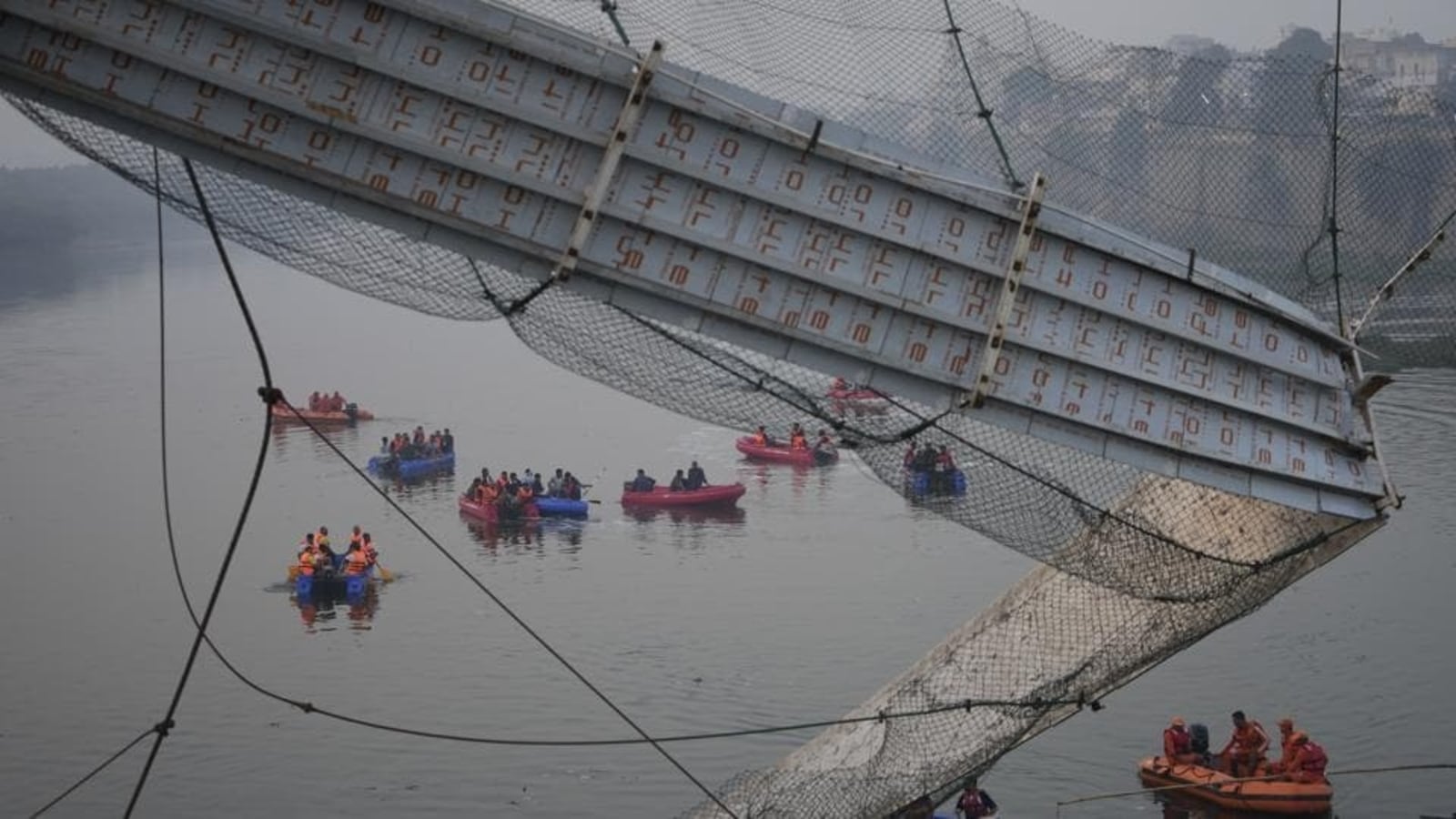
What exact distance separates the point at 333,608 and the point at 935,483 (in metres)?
22.2

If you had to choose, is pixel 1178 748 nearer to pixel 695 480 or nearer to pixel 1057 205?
pixel 1057 205

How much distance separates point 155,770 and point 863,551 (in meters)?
16.3

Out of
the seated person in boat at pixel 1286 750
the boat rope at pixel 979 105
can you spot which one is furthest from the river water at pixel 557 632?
the boat rope at pixel 979 105

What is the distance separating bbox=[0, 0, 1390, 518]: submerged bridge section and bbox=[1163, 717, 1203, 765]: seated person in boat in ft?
36.6

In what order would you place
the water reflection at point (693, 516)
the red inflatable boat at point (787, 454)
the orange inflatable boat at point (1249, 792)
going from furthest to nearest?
the red inflatable boat at point (787, 454) → the water reflection at point (693, 516) → the orange inflatable boat at point (1249, 792)

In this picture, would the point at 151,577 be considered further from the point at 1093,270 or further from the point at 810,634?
Answer: the point at 1093,270

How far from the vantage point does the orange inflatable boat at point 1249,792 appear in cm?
2250

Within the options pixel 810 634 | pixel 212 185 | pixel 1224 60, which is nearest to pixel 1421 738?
pixel 810 634

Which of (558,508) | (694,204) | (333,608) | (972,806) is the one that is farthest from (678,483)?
(694,204)

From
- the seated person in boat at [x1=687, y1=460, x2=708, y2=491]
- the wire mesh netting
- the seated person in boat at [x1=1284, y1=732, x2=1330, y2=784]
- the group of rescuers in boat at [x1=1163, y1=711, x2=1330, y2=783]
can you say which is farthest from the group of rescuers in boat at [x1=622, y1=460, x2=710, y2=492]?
the wire mesh netting

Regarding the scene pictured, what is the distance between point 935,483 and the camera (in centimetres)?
1421

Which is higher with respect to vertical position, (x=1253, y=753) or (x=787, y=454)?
(x=787, y=454)

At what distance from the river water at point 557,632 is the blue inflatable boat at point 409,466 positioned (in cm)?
79

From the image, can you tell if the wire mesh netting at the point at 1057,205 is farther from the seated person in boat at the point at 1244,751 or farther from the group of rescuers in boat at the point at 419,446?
the group of rescuers in boat at the point at 419,446
